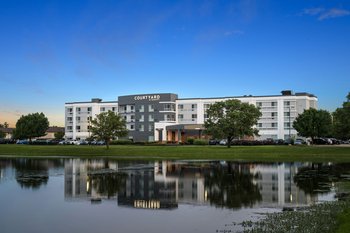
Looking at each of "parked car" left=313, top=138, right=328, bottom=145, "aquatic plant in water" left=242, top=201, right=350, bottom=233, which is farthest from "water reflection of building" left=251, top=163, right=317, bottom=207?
"parked car" left=313, top=138, right=328, bottom=145

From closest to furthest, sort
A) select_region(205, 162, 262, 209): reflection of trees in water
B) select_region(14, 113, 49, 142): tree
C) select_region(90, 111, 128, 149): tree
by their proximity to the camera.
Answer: select_region(205, 162, 262, 209): reflection of trees in water < select_region(90, 111, 128, 149): tree < select_region(14, 113, 49, 142): tree

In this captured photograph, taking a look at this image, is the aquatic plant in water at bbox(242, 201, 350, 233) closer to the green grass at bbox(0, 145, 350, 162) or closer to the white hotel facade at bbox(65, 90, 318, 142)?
the green grass at bbox(0, 145, 350, 162)

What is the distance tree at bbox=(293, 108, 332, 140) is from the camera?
117938 mm

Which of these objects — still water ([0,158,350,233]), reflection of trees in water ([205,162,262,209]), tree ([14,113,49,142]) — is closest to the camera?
still water ([0,158,350,233])

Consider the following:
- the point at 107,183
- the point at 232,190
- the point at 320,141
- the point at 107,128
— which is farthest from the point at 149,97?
the point at 232,190

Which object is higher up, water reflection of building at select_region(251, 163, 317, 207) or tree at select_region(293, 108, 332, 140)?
tree at select_region(293, 108, 332, 140)

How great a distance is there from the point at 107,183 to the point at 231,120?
55466 mm

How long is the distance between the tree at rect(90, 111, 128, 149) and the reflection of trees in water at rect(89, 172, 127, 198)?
47727mm

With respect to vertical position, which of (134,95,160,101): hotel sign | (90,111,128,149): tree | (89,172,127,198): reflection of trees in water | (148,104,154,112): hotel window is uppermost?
(134,95,160,101): hotel sign

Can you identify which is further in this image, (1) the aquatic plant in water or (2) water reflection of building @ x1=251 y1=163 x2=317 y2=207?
(2) water reflection of building @ x1=251 y1=163 x2=317 y2=207

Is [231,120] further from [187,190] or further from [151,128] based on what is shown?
[151,128]

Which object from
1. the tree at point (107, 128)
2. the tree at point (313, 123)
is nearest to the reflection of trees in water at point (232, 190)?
the tree at point (107, 128)

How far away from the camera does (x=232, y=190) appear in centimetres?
2952

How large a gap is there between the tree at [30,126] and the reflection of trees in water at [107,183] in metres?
110
